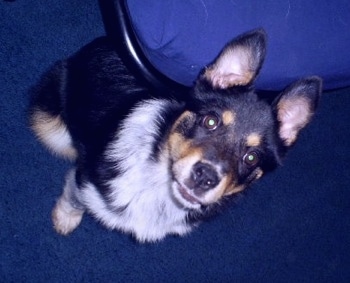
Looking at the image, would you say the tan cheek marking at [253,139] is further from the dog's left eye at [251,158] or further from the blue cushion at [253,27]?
the blue cushion at [253,27]

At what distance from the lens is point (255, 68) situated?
2.23 m

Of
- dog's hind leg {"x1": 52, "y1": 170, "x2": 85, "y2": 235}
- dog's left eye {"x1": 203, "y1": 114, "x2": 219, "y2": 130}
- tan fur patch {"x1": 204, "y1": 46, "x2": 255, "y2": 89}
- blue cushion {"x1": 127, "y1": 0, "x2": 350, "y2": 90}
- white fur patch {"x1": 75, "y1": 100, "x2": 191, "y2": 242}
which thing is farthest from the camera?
dog's hind leg {"x1": 52, "y1": 170, "x2": 85, "y2": 235}

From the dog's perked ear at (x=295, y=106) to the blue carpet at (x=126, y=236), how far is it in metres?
1.07

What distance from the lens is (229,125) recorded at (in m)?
2.30

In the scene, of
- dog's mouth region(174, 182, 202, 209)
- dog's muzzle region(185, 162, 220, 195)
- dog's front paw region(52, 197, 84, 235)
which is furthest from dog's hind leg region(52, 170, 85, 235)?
dog's muzzle region(185, 162, 220, 195)

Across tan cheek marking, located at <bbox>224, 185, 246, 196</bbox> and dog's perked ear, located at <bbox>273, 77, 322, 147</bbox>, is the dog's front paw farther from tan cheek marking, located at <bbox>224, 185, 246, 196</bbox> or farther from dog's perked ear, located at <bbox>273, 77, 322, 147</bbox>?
dog's perked ear, located at <bbox>273, 77, 322, 147</bbox>

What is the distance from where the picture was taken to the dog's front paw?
290cm

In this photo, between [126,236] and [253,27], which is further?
[126,236]

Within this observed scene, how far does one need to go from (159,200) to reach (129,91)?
0.70 m

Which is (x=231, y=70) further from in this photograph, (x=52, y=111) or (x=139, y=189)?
(x=52, y=111)

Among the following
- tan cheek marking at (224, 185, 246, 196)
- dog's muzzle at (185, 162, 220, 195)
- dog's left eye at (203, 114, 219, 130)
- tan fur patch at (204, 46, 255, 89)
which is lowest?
tan cheek marking at (224, 185, 246, 196)

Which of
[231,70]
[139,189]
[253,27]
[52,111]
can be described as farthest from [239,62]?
[52,111]

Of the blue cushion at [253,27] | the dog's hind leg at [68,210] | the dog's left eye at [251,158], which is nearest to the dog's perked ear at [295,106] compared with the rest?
the blue cushion at [253,27]

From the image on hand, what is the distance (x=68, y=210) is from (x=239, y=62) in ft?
5.06
